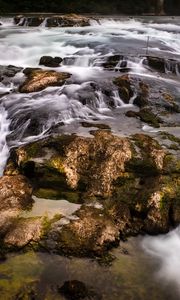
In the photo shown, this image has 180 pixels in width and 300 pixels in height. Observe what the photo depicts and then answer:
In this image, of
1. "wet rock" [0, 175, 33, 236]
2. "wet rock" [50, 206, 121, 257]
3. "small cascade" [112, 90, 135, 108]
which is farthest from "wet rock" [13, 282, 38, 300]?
"small cascade" [112, 90, 135, 108]

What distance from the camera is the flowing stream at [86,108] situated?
6070mm

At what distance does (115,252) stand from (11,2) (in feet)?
96.2

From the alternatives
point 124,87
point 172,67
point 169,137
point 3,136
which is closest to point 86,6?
point 172,67

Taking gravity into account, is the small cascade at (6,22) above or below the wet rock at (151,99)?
above

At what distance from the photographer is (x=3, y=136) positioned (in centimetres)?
974

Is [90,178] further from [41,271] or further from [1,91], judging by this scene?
[1,91]

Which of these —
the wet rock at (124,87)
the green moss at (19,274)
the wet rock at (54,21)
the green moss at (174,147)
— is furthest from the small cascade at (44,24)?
the green moss at (19,274)

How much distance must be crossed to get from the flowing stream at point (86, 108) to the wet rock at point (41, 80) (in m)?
0.24

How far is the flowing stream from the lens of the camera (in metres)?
6.07

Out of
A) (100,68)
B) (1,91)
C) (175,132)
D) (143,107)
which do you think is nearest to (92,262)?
(175,132)

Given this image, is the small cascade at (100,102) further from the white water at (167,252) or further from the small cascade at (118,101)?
the white water at (167,252)

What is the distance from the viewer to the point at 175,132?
32.0 ft

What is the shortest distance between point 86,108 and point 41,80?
192cm

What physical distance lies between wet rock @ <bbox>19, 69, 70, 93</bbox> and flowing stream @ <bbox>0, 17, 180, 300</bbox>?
242mm
